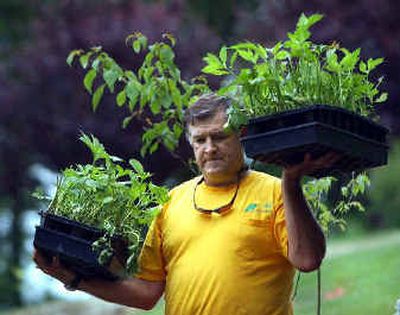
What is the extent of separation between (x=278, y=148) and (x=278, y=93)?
0.23 m

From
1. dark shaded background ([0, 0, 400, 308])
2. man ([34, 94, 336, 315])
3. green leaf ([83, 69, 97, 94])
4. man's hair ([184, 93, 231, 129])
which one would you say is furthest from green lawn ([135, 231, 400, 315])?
man's hair ([184, 93, 231, 129])

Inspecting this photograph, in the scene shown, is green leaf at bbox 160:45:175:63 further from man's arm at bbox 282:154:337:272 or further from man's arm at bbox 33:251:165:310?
man's arm at bbox 282:154:337:272

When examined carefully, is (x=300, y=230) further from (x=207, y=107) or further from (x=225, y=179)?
(x=207, y=107)

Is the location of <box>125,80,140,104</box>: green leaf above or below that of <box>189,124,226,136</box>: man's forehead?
above

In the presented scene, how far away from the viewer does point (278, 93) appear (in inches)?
148

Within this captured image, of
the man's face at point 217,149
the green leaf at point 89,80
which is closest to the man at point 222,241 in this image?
the man's face at point 217,149

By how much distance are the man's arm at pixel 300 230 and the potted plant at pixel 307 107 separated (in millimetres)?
103

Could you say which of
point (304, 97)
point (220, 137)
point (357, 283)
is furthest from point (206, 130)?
point (357, 283)

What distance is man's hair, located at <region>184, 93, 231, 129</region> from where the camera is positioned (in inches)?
166

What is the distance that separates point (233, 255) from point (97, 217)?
538 mm

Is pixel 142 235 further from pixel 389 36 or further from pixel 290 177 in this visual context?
pixel 389 36

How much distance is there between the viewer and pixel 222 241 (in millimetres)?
4098

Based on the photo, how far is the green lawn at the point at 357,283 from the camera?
8.54 m

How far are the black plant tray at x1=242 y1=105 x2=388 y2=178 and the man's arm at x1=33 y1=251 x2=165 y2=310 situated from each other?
3.11 ft
